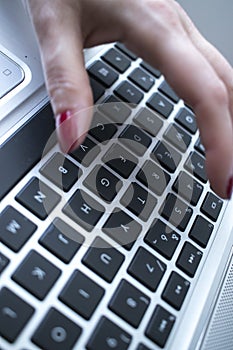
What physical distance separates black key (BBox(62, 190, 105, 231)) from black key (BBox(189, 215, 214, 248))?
0.09m

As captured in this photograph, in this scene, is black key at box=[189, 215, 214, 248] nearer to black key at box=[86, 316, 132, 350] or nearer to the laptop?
the laptop

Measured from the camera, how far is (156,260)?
0.34 meters

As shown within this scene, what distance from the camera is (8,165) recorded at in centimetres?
33

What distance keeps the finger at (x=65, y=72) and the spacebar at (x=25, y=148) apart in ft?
0.08

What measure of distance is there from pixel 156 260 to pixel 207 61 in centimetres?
17

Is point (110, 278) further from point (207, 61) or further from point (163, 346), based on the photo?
point (207, 61)

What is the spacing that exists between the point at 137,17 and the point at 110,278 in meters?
0.22

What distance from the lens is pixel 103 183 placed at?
352 mm

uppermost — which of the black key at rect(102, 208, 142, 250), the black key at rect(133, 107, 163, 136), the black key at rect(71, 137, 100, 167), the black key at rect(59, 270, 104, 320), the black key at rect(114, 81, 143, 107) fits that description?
the black key at rect(114, 81, 143, 107)

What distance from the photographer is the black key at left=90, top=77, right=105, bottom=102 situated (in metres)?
0.40

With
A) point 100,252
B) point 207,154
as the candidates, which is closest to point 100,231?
point 100,252

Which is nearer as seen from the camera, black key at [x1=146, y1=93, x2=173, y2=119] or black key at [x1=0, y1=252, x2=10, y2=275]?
black key at [x1=0, y1=252, x2=10, y2=275]

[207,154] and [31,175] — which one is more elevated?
[207,154]

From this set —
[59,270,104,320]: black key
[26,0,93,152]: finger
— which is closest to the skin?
[26,0,93,152]: finger
